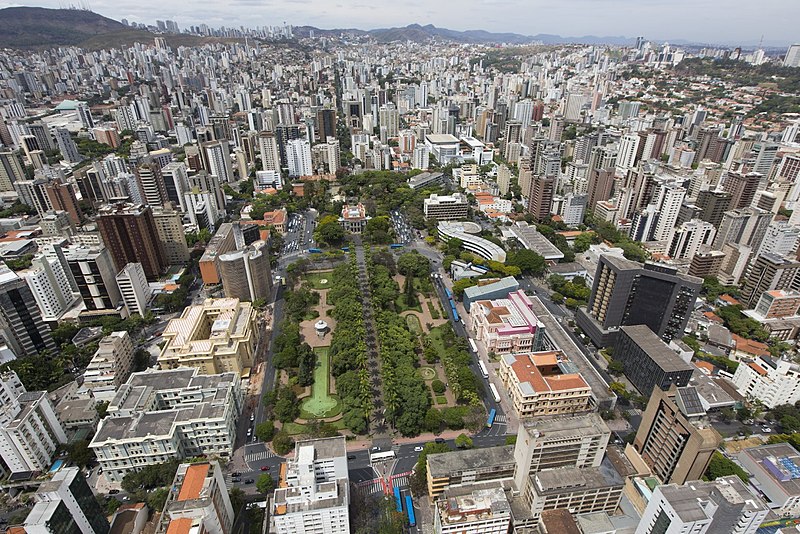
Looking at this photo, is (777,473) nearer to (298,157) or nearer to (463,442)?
(463,442)

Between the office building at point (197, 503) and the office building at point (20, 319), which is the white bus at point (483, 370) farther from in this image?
the office building at point (20, 319)

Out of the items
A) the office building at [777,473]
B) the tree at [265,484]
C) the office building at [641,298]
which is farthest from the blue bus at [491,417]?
the office building at [777,473]

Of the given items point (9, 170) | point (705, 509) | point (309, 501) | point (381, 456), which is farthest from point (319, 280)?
point (9, 170)

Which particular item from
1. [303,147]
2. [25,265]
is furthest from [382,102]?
[25,265]

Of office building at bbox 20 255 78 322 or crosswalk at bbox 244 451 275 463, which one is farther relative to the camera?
office building at bbox 20 255 78 322

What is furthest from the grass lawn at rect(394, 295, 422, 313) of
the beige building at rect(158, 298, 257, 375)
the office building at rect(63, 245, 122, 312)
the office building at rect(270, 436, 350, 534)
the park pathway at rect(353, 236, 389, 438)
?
the office building at rect(63, 245, 122, 312)

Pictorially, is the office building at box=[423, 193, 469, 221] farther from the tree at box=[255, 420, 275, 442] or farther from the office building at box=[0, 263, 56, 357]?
the office building at box=[0, 263, 56, 357]
